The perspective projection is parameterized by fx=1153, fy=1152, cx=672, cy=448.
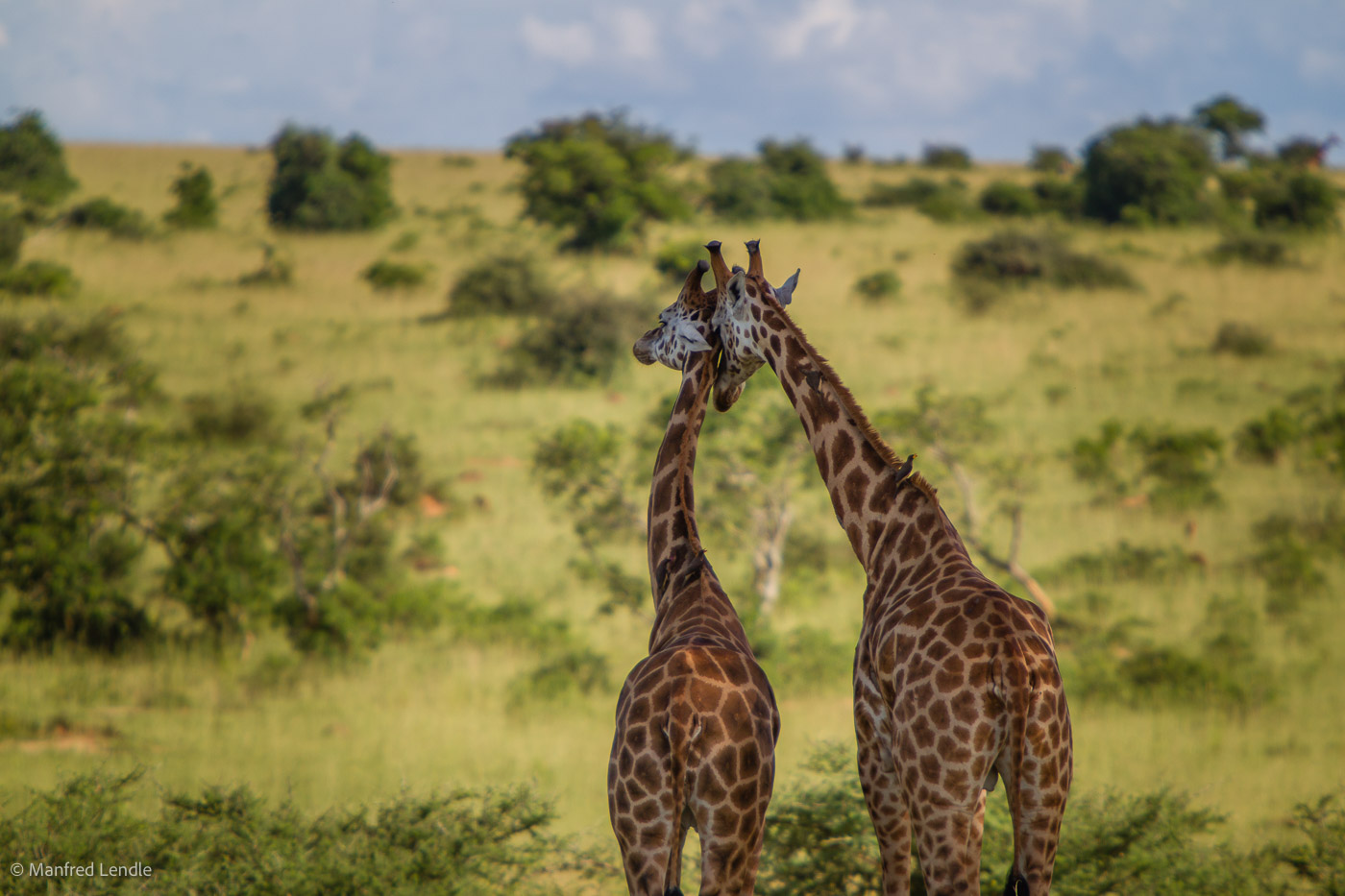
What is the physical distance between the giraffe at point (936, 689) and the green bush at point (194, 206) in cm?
3799

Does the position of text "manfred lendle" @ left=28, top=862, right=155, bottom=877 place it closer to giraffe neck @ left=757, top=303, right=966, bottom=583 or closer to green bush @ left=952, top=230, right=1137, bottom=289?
giraffe neck @ left=757, top=303, right=966, bottom=583

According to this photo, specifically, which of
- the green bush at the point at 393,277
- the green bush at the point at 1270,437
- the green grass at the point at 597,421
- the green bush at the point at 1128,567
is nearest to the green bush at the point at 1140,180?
the green grass at the point at 597,421

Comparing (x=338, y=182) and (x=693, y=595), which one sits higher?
(x=338, y=182)

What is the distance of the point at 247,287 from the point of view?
30375mm

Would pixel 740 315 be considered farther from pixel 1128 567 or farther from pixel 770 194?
pixel 770 194

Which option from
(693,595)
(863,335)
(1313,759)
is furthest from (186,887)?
(863,335)

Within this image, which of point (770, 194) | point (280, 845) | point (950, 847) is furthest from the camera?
point (770, 194)

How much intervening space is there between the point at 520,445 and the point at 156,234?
2178cm

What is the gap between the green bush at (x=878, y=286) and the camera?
30.0 meters

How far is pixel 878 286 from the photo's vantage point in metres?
30.4

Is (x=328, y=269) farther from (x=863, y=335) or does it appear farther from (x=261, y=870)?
(x=261, y=870)

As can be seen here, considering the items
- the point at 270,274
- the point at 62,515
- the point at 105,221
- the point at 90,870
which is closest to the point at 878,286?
the point at 270,274

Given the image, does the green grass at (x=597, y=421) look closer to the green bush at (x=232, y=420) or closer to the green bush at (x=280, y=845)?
the green bush at (x=280, y=845)

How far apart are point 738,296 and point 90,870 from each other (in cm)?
481
